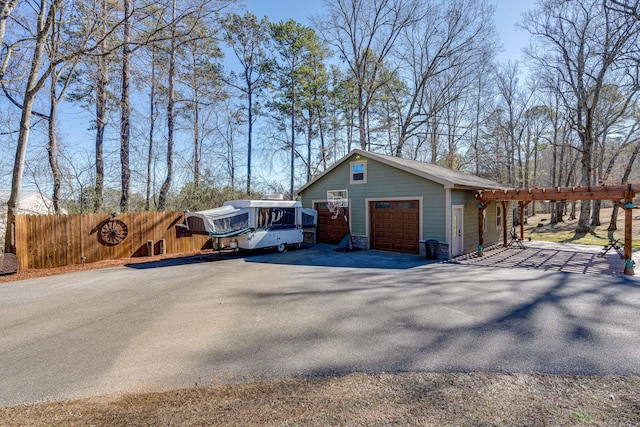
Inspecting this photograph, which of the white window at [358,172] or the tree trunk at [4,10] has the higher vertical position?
the tree trunk at [4,10]

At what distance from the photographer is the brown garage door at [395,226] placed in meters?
12.1

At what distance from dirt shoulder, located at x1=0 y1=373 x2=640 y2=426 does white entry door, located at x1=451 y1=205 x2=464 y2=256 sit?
804 cm

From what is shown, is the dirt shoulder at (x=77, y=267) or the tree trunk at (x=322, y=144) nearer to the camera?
the dirt shoulder at (x=77, y=267)

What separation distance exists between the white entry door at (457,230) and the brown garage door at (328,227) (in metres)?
4.71

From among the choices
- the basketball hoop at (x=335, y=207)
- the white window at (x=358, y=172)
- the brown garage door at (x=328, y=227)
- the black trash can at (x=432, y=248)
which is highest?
the white window at (x=358, y=172)

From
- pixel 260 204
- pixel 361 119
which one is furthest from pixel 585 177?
pixel 260 204

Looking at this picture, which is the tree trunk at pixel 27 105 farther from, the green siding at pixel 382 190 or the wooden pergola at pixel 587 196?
the wooden pergola at pixel 587 196

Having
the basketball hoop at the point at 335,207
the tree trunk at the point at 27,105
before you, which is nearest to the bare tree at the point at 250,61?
the basketball hoop at the point at 335,207

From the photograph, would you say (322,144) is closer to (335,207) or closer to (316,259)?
(335,207)

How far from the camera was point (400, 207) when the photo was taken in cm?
1248

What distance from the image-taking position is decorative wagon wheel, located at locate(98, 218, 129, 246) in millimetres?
10984

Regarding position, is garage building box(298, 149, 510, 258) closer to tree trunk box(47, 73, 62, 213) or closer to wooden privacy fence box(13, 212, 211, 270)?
wooden privacy fence box(13, 212, 211, 270)

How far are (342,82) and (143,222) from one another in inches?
679

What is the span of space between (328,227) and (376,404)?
40.8 feet
